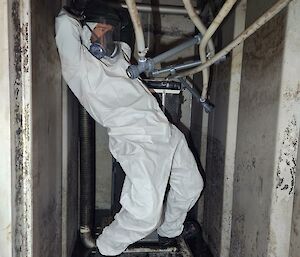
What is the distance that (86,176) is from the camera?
1778mm

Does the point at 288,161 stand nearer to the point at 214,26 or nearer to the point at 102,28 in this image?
the point at 214,26

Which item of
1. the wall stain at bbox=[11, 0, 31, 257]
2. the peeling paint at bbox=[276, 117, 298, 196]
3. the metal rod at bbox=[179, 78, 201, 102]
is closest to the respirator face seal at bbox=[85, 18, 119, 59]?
the wall stain at bbox=[11, 0, 31, 257]

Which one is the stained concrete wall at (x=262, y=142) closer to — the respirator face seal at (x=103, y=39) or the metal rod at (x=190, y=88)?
the metal rod at (x=190, y=88)

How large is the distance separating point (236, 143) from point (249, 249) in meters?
0.48

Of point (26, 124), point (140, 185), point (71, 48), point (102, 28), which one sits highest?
point (102, 28)

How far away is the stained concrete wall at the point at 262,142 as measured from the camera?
3.54ft

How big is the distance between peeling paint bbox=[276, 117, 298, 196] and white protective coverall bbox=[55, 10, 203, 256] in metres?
0.47

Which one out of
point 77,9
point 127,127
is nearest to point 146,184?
point 127,127

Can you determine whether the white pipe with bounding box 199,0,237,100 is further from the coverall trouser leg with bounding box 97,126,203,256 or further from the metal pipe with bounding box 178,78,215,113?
the coverall trouser leg with bounding box 97,126,203,256

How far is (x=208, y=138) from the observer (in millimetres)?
1938

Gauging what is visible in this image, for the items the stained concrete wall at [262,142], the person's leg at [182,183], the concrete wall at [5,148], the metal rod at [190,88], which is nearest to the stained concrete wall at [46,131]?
the concrete wall at [5,148]

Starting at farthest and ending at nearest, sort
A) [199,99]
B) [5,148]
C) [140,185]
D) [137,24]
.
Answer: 1. [199,99]
2. [140,185]
3. [137,24]
4. [5,148]

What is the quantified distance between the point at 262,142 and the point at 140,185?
519mm

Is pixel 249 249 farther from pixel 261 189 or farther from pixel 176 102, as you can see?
pixel 176 102
